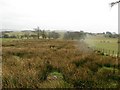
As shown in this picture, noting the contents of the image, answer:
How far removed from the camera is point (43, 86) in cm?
736

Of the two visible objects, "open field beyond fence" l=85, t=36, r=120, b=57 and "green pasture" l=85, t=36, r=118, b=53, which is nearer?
"open field beyond fence" l=85, t=36, r=120, b=57

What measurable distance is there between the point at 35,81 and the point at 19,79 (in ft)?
1.77

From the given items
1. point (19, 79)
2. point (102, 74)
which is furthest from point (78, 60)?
point (19, 79)

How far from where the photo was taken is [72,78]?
27.3 feet

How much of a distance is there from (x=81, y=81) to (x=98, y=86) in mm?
674

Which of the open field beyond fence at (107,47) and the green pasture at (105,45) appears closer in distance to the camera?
the open field beyond fence at (107,47)

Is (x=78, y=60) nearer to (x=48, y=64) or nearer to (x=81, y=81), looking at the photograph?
(x=48, y=64)

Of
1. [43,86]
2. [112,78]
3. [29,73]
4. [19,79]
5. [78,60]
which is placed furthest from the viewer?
[78,60]

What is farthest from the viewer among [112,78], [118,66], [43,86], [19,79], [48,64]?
[118,66]

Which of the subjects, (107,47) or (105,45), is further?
(105,45)

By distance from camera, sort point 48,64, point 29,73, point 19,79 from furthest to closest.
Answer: point 48,64
point 29,73
point 19,79

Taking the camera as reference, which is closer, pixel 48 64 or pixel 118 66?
pixel 48 64

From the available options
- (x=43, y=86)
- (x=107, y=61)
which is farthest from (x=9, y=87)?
(x=107, y=61)

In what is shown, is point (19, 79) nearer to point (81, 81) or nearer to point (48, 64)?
point (81, 81)
